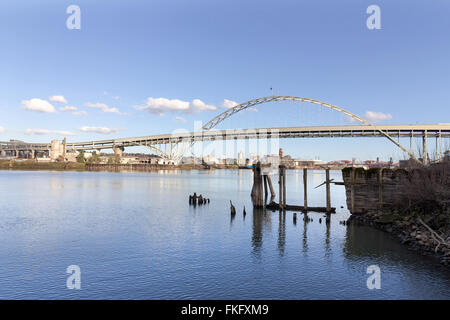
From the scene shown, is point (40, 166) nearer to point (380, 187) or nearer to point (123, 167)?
point (123, 167)

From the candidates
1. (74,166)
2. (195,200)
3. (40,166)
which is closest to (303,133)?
(195,200)

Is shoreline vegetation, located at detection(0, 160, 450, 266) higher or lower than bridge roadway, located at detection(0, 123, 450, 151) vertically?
lower

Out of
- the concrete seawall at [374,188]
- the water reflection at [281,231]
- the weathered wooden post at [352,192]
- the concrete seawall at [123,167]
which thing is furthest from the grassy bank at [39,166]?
the concrete seawall at [374,188]

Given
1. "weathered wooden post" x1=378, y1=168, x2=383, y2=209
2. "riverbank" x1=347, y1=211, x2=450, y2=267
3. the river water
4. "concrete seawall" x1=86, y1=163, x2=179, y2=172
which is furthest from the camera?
"concrete seawall" x1=86, y1=163, x2=179, y2=172

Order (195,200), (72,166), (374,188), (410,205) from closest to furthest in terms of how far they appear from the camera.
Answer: (410,205) < (374,188) < (195,200) < (72,166)

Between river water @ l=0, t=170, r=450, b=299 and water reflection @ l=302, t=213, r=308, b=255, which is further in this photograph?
water reflection @ l=302, t=213, r=308, b=255

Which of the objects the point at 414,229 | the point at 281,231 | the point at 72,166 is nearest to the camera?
the point at 414,229

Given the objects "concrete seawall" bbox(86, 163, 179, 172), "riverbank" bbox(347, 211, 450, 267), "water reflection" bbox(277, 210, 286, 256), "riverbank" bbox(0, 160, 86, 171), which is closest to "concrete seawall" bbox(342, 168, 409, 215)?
"riverbank" bbox(347, 211, 450, 267)

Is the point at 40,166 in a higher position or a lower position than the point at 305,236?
higher

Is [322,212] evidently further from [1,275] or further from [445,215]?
[1,275]

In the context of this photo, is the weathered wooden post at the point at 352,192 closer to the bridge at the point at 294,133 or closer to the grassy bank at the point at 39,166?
the bridge at the point at 294,133

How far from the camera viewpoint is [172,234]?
17.6 m

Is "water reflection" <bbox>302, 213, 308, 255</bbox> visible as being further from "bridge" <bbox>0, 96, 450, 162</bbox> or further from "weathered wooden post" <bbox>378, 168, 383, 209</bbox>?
"bridge" <bbox>0, 96, 450, 162</bbox>
